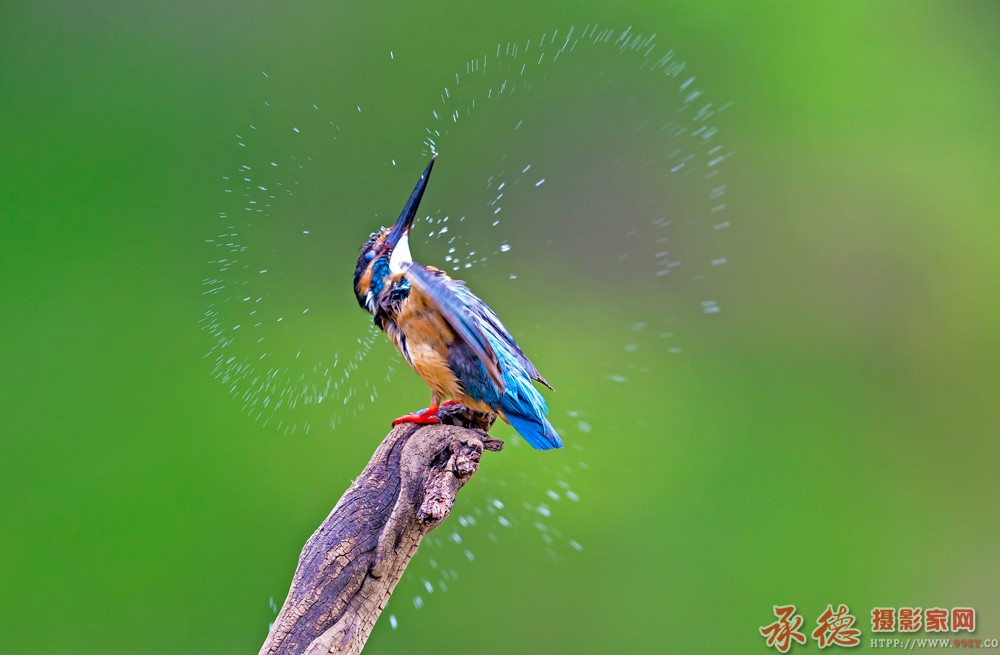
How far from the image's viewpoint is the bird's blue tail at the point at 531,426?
1.38 meters

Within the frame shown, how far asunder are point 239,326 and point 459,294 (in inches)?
29.7

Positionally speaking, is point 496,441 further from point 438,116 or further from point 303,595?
point 438,116

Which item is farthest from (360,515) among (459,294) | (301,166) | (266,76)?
(266,76)

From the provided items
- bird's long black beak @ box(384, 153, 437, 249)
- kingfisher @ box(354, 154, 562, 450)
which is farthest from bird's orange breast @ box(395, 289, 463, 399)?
bird's long black beak @ box(384, 153, 437, 249)

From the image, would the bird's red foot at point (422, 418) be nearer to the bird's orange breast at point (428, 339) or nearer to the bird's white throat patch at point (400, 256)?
the bird's orange breast at point (428, 339)

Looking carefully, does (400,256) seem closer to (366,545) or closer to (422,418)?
(422,418)

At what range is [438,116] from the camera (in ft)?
6.93

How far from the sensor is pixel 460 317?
52.4 inches

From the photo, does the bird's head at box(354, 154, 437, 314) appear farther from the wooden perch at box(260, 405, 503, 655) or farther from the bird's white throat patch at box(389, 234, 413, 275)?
the wooden perch at box(260, 405, 503, 655)

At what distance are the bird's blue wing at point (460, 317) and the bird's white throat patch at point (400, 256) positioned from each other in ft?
0.20

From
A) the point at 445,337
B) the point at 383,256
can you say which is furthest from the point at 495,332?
the point at 383,256

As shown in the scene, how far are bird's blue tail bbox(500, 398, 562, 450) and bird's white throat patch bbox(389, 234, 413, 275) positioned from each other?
0.25 meters

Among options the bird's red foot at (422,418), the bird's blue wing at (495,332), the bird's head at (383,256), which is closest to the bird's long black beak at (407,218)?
the bird's head at (383,256)

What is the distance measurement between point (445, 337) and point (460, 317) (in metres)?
0.06
